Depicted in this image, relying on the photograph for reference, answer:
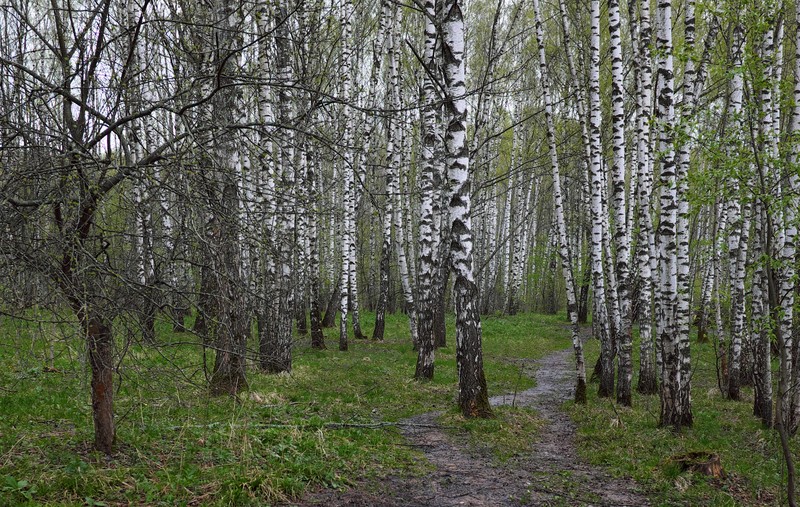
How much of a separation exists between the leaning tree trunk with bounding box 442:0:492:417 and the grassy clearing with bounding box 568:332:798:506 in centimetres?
178

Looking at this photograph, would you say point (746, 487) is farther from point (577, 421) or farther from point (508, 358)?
point (508, 358)

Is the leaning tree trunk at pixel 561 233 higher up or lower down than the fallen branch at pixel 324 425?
higher up

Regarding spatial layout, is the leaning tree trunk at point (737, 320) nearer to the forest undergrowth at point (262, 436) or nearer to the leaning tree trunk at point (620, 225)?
the forest undergrowth at point (262, 436)

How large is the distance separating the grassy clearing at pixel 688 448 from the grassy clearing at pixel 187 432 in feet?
3.98

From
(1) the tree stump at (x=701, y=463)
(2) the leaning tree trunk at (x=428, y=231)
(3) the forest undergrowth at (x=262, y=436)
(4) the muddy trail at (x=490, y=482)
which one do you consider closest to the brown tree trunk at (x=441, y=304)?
(2) the leaning tree trunk at (x=428, y=231)

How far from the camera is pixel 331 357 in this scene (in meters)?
14.9

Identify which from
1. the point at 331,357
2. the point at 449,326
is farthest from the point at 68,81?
the point at 449,326

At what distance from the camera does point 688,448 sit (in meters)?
8.26

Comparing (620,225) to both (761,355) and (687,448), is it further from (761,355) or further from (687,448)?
(687,448)

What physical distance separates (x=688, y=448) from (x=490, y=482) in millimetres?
3376

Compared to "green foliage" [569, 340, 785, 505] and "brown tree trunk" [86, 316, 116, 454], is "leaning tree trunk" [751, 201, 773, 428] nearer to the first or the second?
"green foliage" [569, 340, 785, 505]

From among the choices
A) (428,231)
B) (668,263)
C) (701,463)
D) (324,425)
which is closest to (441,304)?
(428,231)

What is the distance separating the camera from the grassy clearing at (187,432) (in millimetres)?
4785

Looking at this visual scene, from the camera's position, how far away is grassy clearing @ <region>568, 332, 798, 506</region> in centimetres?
677
